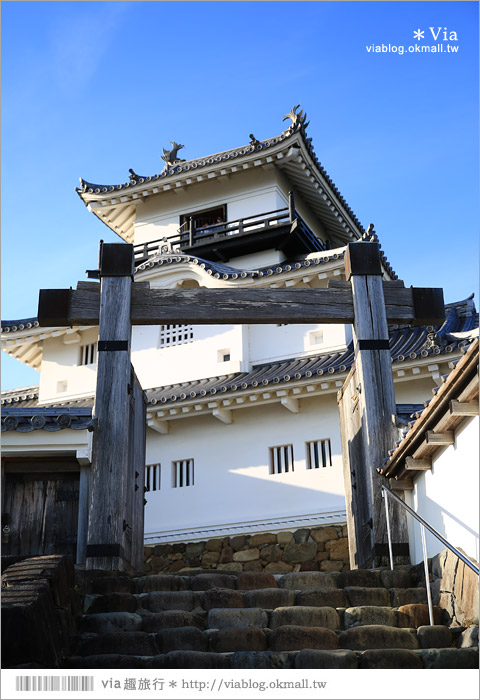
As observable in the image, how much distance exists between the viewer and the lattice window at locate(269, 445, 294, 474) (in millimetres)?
16984

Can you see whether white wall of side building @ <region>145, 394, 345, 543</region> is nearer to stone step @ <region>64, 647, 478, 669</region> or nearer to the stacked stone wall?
the stacked stone wall

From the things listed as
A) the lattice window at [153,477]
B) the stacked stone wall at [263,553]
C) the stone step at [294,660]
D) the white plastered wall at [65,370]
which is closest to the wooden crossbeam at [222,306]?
the stone step at [294,660]

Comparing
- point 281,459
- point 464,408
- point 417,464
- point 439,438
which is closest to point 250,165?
point 281,459

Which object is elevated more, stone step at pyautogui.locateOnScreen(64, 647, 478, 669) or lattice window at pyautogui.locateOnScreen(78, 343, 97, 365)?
lattice window at pyautogui.locateOnScreen(78, 343, 97, 365)

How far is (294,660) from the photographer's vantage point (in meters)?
5.39

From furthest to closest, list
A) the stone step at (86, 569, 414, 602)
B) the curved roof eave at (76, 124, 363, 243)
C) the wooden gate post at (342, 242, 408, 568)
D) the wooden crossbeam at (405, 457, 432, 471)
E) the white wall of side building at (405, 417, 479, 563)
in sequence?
the curved roof eave at (76, 124, 363, 243)
the wooden gate post at (342, 242, 408, 568)
the wooden crossbeam at (405, 457, 432, 471)
the stone step at (86, 569, 414, 602)
the white wall of side building at (405, 417, 479, 563)

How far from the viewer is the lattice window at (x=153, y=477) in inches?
703

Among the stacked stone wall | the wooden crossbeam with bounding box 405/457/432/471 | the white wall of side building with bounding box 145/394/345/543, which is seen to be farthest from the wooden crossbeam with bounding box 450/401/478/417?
the white wall of side building with bounding box 145/394/345/543

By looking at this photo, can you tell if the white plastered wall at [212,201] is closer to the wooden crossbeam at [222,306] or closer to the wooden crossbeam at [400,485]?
the wooden crossbeam at [222,306]

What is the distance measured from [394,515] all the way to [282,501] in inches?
327

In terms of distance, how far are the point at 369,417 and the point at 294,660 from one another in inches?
155

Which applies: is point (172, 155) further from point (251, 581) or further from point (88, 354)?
point (251, 581)

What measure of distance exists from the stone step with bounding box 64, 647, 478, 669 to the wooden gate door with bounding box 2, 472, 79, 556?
4.92 meters

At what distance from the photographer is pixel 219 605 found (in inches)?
261
